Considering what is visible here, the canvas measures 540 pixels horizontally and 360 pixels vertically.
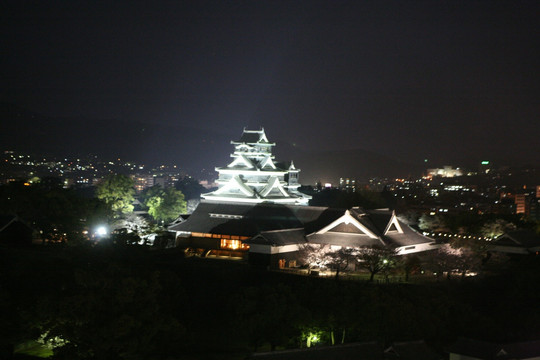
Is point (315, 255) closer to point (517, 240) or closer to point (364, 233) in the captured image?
point (364, 233)

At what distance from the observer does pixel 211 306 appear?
26.6 meters

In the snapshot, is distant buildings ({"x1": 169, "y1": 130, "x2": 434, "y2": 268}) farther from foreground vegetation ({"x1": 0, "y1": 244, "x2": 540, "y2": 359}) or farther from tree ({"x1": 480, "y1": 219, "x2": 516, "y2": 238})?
tree ({"x1": 480, "y1": 219, "x2": 516, "y2": 238})

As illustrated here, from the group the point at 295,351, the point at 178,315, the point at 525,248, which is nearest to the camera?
the point at 295,351

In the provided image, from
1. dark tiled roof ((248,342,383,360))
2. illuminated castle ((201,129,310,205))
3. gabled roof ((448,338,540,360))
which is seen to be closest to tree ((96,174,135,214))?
illuminated castle ((201,129,310,205))

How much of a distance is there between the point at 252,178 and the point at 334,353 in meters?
27.1

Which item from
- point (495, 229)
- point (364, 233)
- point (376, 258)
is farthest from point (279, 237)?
point (495, 229)

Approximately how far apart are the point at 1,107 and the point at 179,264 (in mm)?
178208

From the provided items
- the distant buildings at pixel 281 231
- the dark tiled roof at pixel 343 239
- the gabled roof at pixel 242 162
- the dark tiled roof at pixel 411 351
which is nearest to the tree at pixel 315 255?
the distant buildings at pixel 281 231

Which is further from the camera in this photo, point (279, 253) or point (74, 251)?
point (279, 253)

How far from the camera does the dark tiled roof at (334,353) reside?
752 inches

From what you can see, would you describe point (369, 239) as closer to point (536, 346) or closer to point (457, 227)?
point (536, 346)

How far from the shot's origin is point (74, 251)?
2800 cm

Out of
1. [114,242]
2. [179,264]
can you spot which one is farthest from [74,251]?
[179,264]

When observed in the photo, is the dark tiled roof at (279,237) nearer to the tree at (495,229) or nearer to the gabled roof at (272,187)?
the gabled roof at (272,187)
